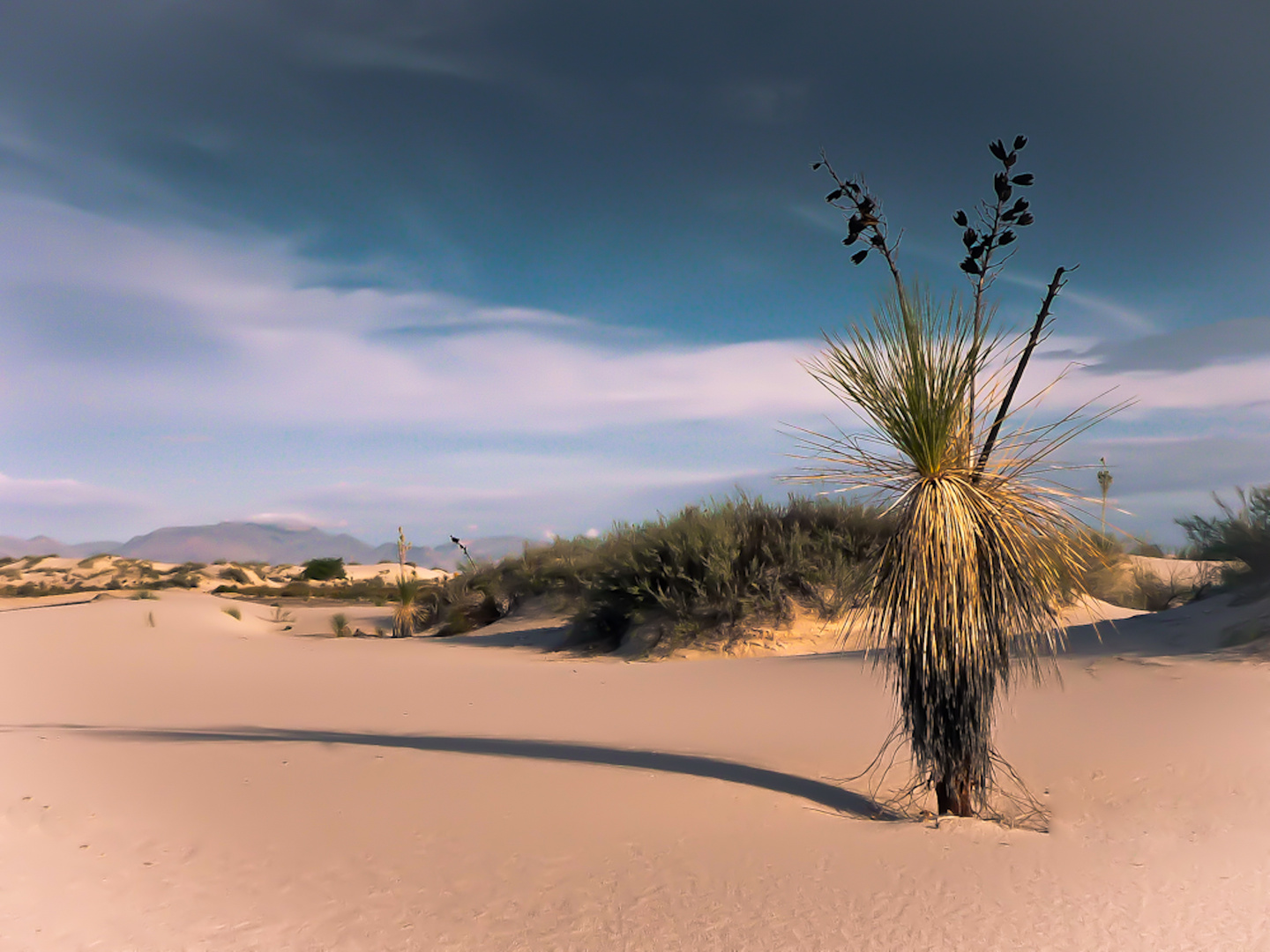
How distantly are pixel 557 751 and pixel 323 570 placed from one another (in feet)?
128

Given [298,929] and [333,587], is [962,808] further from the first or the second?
[333,587]

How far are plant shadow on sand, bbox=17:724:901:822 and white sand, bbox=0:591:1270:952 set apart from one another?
0.16 feet

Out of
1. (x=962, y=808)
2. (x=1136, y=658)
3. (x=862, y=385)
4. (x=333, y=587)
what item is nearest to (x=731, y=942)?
(x=962, y=808)

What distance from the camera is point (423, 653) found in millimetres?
14039

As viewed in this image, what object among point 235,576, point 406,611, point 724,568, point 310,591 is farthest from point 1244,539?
point 235,576

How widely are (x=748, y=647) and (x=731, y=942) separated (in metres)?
9.23

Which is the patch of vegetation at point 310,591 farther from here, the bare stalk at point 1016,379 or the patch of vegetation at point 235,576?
the bare stalk at point 1016,379

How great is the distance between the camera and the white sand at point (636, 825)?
3607 mm

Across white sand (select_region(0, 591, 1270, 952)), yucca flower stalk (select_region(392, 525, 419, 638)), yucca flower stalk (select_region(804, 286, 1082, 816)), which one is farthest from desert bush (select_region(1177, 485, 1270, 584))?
yucca flower stalk (select_region(392, 525, 419, 638))

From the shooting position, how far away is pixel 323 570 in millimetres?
42156

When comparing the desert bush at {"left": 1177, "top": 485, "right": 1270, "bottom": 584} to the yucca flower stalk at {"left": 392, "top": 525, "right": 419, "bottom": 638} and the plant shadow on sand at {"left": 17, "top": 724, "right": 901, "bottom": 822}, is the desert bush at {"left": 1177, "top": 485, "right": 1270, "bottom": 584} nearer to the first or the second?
the plant shadow on sand at {"left": 17, "top": 724, "right": 901, "bottom": 822}

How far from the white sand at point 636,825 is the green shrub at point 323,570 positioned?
34051mm

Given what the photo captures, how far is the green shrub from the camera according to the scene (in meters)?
41.7

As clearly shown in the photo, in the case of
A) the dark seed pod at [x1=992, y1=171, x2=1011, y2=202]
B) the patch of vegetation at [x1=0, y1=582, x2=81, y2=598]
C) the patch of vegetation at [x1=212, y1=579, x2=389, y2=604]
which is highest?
the dark seed pod at [x1=992, y1=171, x2=1011, y2=202]
